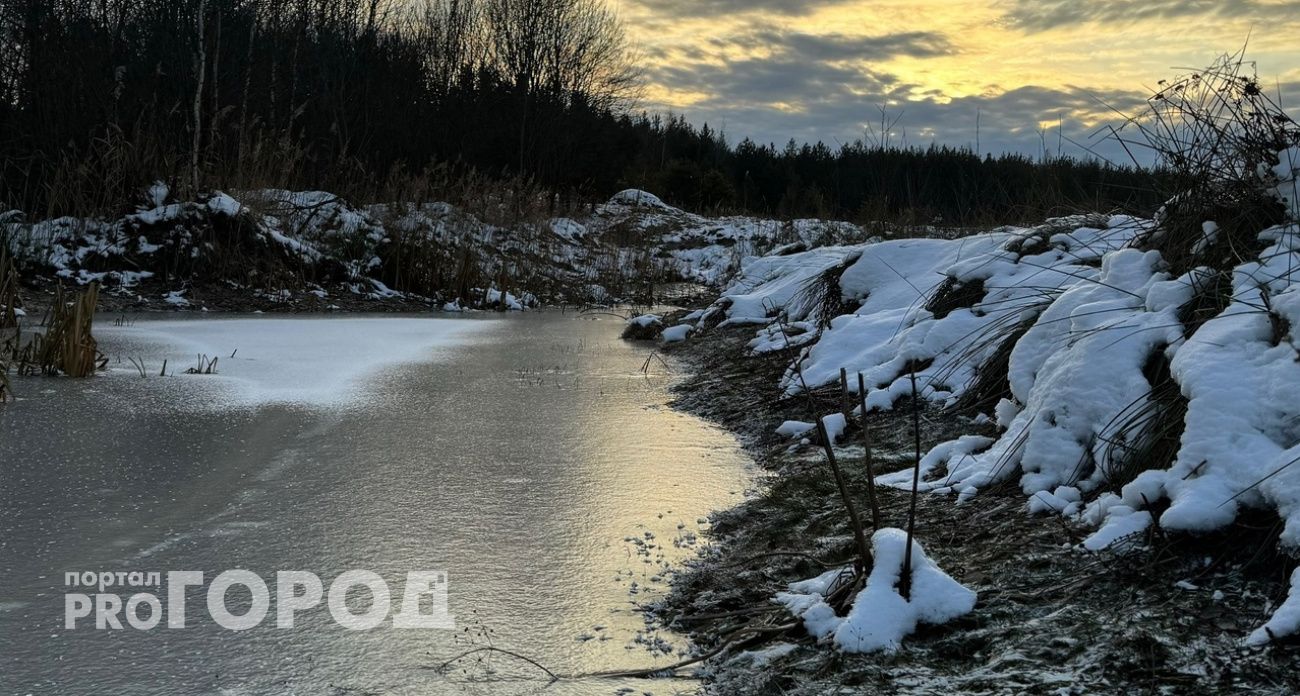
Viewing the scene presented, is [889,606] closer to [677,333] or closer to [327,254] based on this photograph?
[677,333]

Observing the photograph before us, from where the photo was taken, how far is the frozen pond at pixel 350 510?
1562 mm

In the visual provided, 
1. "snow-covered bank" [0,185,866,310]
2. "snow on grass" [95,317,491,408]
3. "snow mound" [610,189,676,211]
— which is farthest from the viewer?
"snow mound" [610,189,676,211]

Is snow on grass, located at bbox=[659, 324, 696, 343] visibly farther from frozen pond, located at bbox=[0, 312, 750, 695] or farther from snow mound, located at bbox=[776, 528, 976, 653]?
snow mound, located at bbox=[776, 528, 976, 653]

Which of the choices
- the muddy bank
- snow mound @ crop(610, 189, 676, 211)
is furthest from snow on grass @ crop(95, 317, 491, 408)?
snow mound @ crop(610, 189, 676, 211)

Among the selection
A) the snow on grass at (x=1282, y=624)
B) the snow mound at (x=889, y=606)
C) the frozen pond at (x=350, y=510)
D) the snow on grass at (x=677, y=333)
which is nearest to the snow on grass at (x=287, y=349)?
the frozen pond at (x=350, y=510)

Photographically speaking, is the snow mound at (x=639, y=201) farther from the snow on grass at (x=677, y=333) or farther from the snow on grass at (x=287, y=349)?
the snow on grass at (x=677, y=333)

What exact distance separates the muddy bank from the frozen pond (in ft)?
0.52

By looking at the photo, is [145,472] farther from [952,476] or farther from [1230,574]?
[1230,574]

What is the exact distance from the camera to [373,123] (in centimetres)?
1827

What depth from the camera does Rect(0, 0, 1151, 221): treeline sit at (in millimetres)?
8297

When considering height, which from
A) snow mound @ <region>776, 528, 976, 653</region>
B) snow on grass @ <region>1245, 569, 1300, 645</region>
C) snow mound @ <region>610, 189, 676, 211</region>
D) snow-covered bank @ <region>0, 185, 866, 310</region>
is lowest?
snow mound @ <region>776, 528, 976, 653</region>

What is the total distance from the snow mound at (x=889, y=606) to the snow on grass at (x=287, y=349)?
2677mm

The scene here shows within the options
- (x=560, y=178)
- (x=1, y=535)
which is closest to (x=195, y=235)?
(x=1, y=535)

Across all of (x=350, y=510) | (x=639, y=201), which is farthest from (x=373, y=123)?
(x=350, y=510)
